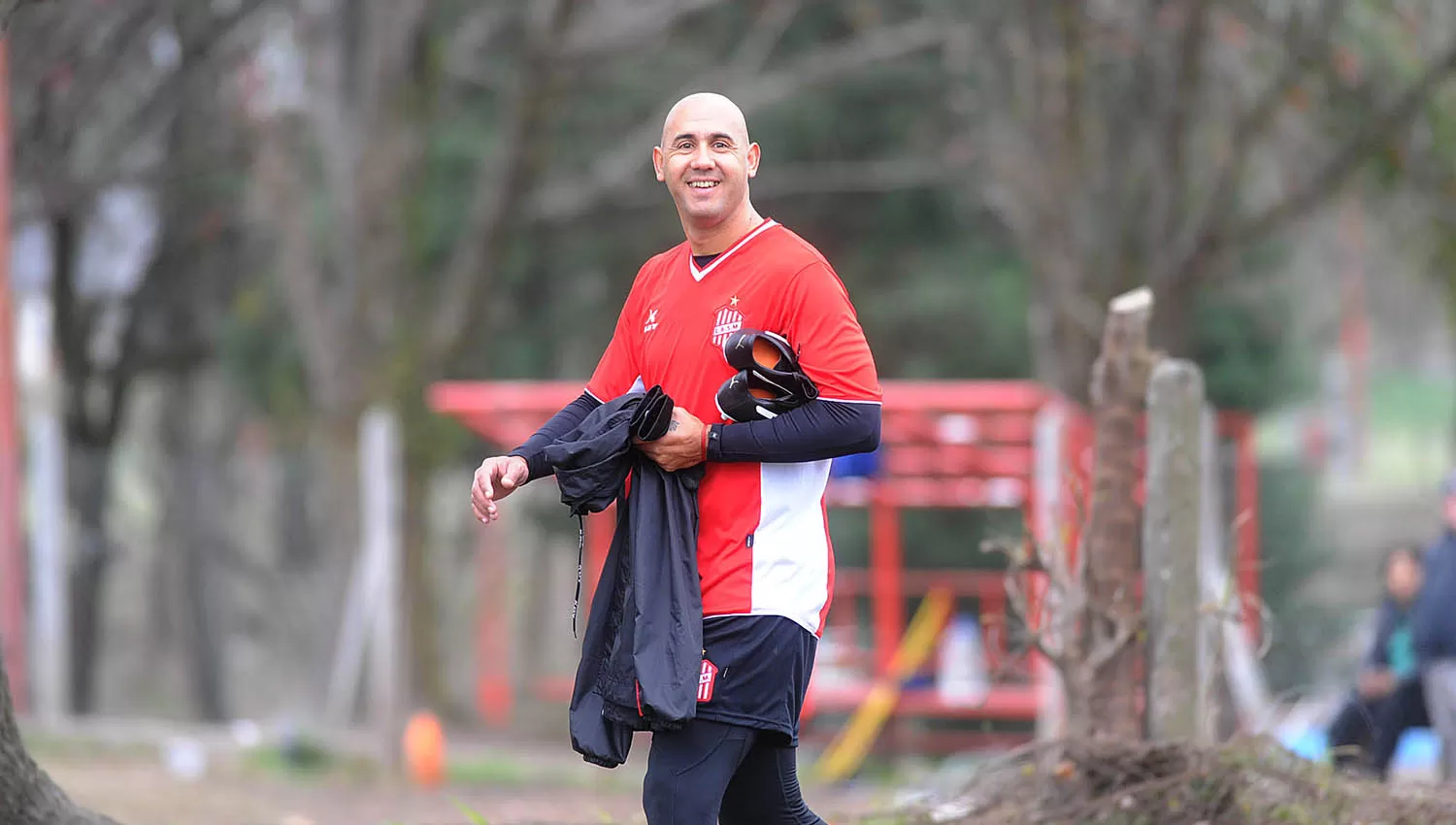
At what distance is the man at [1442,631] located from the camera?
24.0ft

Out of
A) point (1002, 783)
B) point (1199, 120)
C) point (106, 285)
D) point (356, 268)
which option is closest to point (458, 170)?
point (106, 285)

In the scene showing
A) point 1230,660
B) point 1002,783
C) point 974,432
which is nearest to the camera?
point 1002,783

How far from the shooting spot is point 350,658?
12672 mm

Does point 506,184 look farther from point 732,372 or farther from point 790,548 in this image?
point 790,548

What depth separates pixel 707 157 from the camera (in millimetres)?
3557

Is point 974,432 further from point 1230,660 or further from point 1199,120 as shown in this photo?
Result: point 1199,120

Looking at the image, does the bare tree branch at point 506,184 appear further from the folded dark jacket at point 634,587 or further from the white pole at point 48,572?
the folded dark jacket at point 634,587

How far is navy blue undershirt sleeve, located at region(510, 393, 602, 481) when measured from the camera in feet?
12.0

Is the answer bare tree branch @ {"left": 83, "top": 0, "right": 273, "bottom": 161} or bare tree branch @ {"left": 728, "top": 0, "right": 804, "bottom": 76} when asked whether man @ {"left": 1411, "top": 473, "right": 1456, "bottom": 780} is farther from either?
bare tree branch @ {"left": 728, "top": 0, "right": 804, "bottom": 76}

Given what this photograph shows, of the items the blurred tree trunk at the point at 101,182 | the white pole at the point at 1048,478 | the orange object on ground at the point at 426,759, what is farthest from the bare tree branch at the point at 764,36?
the orange object on ground at the point at 426,759

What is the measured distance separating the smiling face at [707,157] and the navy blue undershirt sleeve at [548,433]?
20.3 inches

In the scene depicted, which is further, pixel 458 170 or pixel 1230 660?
pixel 458 170

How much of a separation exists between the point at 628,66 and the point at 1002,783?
15649 mm

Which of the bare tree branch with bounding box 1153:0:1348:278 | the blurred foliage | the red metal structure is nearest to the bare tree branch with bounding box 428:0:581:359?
the red metal structure
